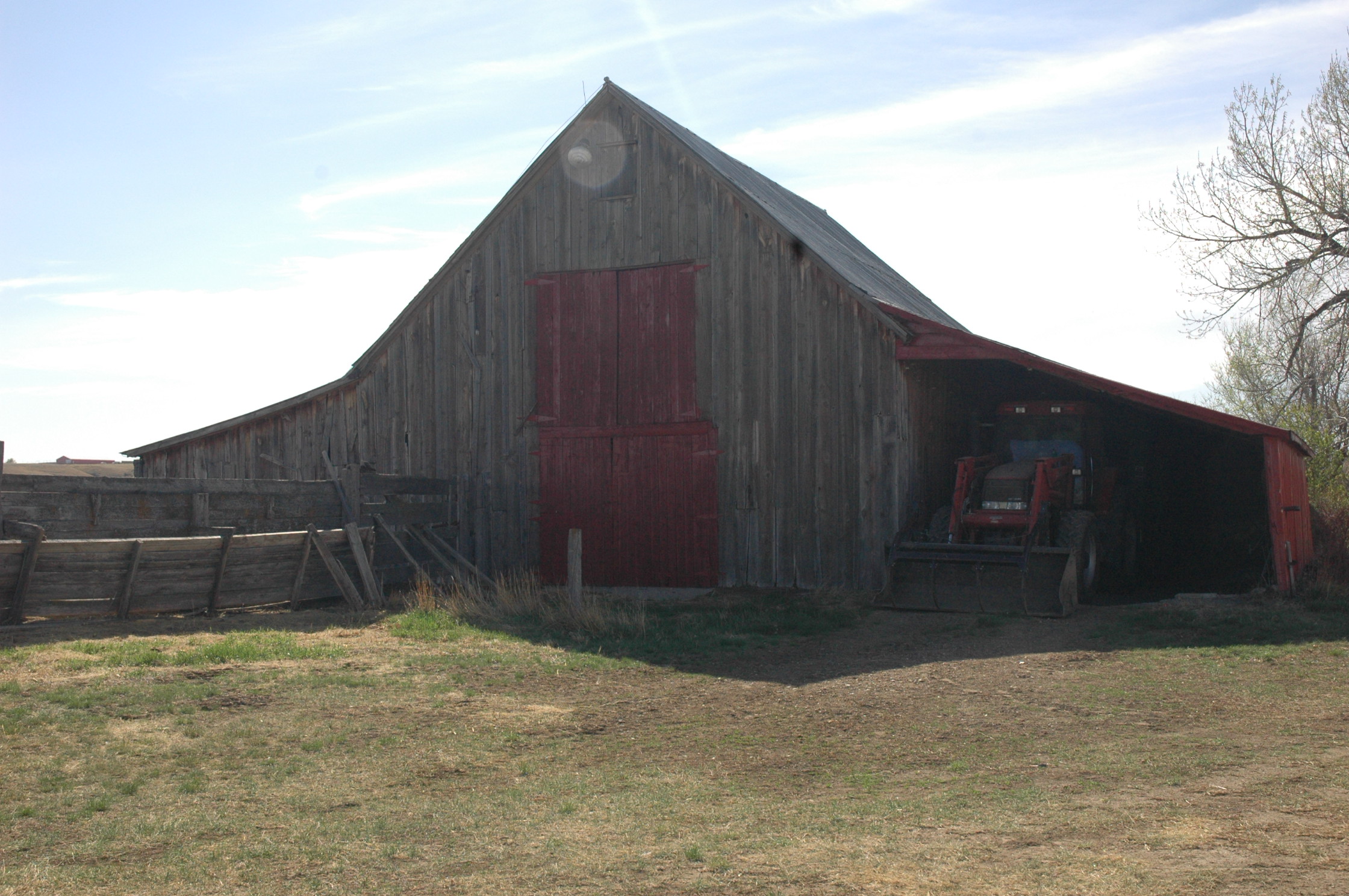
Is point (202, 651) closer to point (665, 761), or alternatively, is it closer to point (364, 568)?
point (364, 568)

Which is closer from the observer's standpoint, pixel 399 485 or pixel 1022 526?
pixel 1022 526

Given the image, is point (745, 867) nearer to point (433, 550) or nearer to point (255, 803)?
point (255, 803)

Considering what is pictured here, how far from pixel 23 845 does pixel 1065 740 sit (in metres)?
6.40

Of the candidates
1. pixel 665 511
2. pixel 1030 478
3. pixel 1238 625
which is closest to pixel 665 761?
pixel 1238 625

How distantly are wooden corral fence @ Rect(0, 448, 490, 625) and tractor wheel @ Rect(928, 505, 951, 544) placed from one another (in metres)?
6.66

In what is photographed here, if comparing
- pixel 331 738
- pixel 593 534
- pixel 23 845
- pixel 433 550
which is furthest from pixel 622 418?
pixel 23 845

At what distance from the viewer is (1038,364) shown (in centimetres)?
1548

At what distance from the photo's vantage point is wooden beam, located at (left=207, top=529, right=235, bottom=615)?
41.9ft

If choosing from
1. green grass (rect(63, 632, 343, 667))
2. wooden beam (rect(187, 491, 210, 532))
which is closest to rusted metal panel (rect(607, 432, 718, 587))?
wooden beam (rect(187, 491, 210, 532))

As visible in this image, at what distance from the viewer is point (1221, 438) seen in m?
22.3

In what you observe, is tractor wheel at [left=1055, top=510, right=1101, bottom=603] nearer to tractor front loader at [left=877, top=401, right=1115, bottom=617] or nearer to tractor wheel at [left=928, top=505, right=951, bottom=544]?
tractor front loader at [left=877, top=401, right=1115, bottom=617]

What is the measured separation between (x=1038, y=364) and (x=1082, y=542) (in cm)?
252

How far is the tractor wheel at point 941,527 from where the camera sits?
52.7ft

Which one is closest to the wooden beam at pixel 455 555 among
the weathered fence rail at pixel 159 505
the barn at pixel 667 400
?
the barn at pixel 667 400
